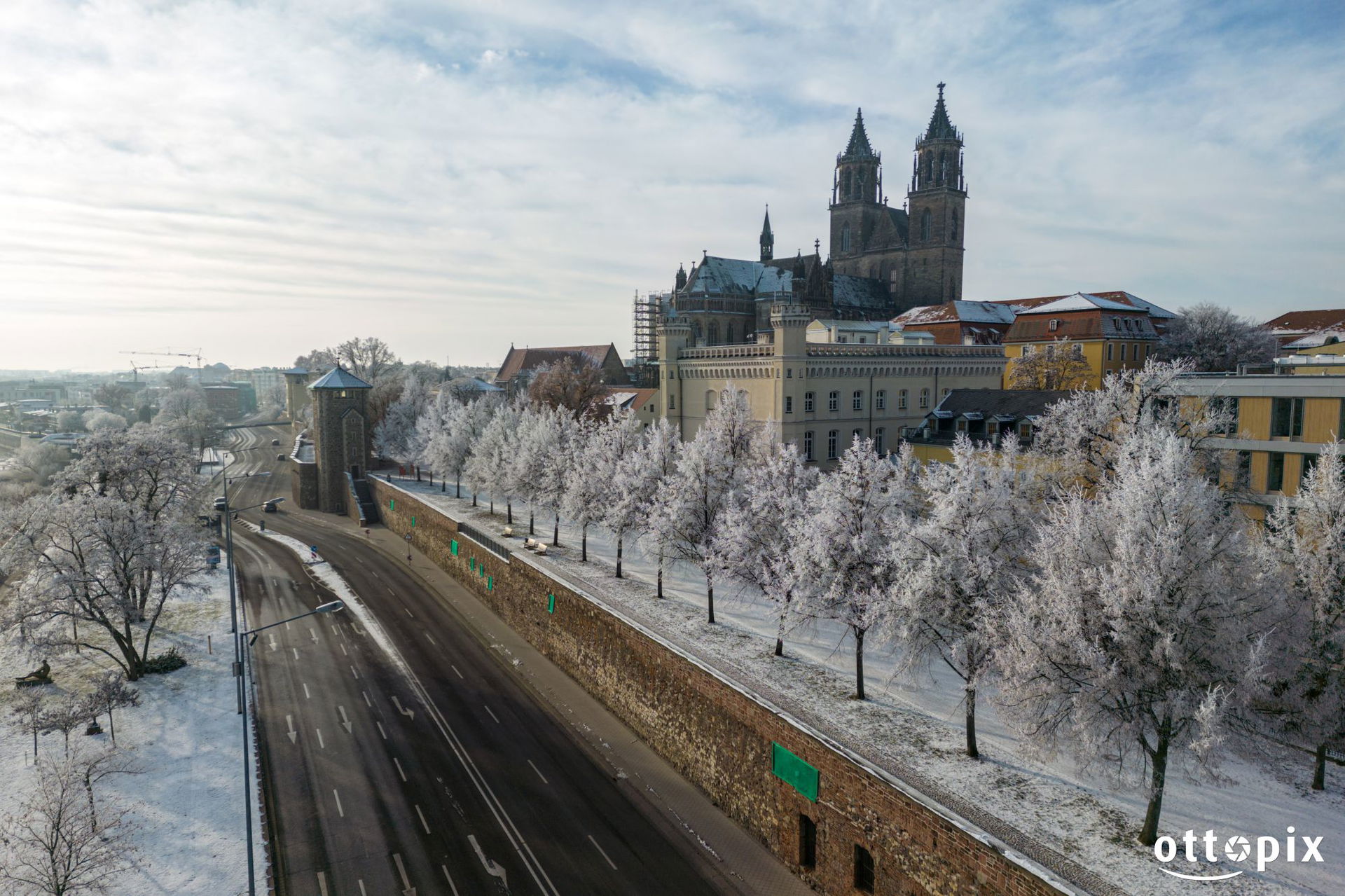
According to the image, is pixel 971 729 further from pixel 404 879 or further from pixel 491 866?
pixel 404 879

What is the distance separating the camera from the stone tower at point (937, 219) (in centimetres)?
10888

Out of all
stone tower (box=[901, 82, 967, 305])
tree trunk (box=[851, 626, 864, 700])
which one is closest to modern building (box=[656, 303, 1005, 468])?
tree trunk (box=[851, 626, 864, 700])

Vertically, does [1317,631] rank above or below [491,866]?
above

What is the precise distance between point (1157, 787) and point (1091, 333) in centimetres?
5852

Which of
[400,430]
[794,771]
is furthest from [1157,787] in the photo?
[400,430]

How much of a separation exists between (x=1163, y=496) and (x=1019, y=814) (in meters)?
8.48

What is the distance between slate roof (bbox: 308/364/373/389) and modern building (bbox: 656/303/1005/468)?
33.8 metres

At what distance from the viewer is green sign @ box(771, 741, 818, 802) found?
21266 millimetres

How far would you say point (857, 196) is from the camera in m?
118

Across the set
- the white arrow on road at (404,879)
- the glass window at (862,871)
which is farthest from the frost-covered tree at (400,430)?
the glass window at (862,871)

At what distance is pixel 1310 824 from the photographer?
17531mm

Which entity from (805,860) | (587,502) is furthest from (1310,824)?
(587,502)

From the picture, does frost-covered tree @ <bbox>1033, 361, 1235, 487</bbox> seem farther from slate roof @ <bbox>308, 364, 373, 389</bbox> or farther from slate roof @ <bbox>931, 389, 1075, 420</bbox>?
slate roof @ <bbox>308, 364, 373, 389</bbox>

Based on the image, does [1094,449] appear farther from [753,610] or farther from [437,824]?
[437,824]
